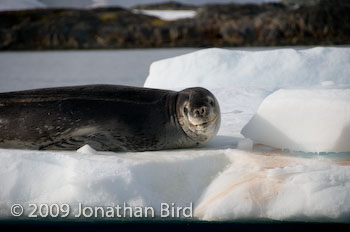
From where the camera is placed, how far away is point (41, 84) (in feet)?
27.8

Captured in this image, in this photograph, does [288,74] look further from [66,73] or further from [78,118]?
[66,73]

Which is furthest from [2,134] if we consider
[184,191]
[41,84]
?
[41,84]

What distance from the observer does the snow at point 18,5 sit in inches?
670

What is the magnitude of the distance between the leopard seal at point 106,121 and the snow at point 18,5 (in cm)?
1401

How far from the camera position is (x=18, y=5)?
17.3 meters

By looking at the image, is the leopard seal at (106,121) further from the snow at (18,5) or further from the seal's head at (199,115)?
the snow at (18,5)

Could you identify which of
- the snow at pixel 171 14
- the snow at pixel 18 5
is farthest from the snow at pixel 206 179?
the snow at pixel 18 5

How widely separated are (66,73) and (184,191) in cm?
Answer: 829

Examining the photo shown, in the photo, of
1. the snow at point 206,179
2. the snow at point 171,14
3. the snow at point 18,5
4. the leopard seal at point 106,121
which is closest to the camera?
the snow at point 206,179

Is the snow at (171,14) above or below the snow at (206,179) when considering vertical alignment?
above

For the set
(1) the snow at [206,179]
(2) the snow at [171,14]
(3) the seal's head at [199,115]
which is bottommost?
(1) the snow at [206,179]

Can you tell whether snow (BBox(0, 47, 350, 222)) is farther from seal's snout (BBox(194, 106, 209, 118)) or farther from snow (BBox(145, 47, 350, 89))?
snow (BBox(145, 47, 350, 89))

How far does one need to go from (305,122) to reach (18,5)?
1540cm
